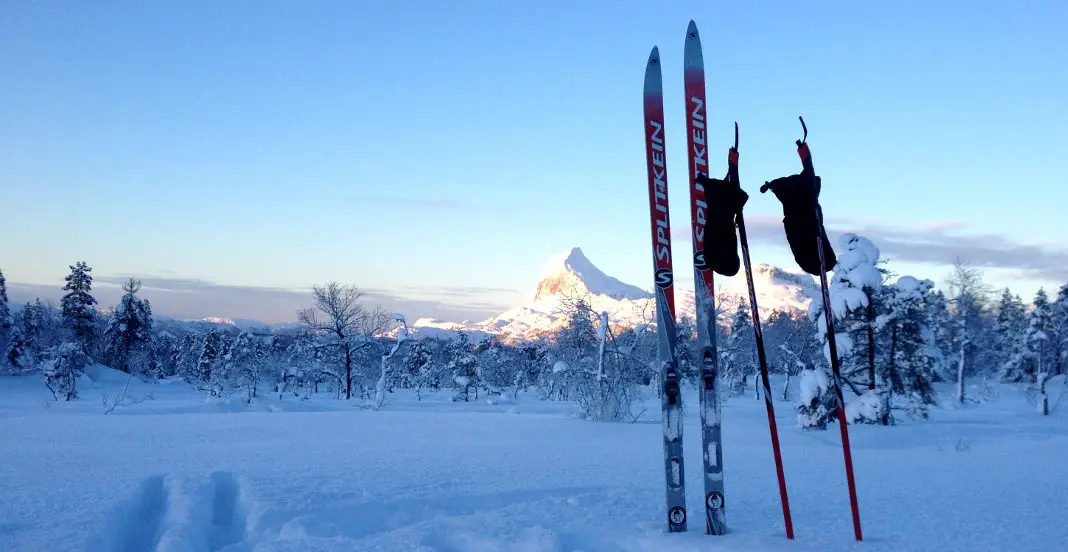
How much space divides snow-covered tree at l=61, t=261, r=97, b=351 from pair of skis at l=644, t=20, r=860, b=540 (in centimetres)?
7314

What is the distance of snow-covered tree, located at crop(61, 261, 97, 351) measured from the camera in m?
63.6

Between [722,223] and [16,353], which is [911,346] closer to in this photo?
[722,223]

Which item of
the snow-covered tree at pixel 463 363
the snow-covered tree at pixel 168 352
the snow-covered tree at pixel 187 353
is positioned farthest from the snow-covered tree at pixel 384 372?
the snow-covered tree at pixel 168 352

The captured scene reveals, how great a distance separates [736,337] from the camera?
48.9 meters

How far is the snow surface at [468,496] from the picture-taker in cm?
528

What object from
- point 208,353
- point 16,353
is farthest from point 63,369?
point 208,353

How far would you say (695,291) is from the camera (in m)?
5.57

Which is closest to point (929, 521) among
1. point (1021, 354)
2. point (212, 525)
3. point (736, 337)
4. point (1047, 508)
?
point (1047, 508)

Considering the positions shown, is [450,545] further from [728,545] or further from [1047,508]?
[1047,508]

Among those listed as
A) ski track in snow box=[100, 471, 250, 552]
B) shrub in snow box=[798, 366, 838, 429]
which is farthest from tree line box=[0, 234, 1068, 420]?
ski track in snow box=[100, 471, 250, 552]

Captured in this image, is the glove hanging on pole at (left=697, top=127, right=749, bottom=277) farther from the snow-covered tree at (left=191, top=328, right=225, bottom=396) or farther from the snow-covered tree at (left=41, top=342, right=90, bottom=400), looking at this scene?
the snow-covered tree at (left=191, top=328, right=225, bottom=396)

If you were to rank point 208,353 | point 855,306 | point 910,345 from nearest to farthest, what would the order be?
point 855,306, point 910,345, point 208,353

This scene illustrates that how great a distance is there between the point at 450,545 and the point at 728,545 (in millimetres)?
2247

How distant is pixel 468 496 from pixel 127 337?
240 feet
